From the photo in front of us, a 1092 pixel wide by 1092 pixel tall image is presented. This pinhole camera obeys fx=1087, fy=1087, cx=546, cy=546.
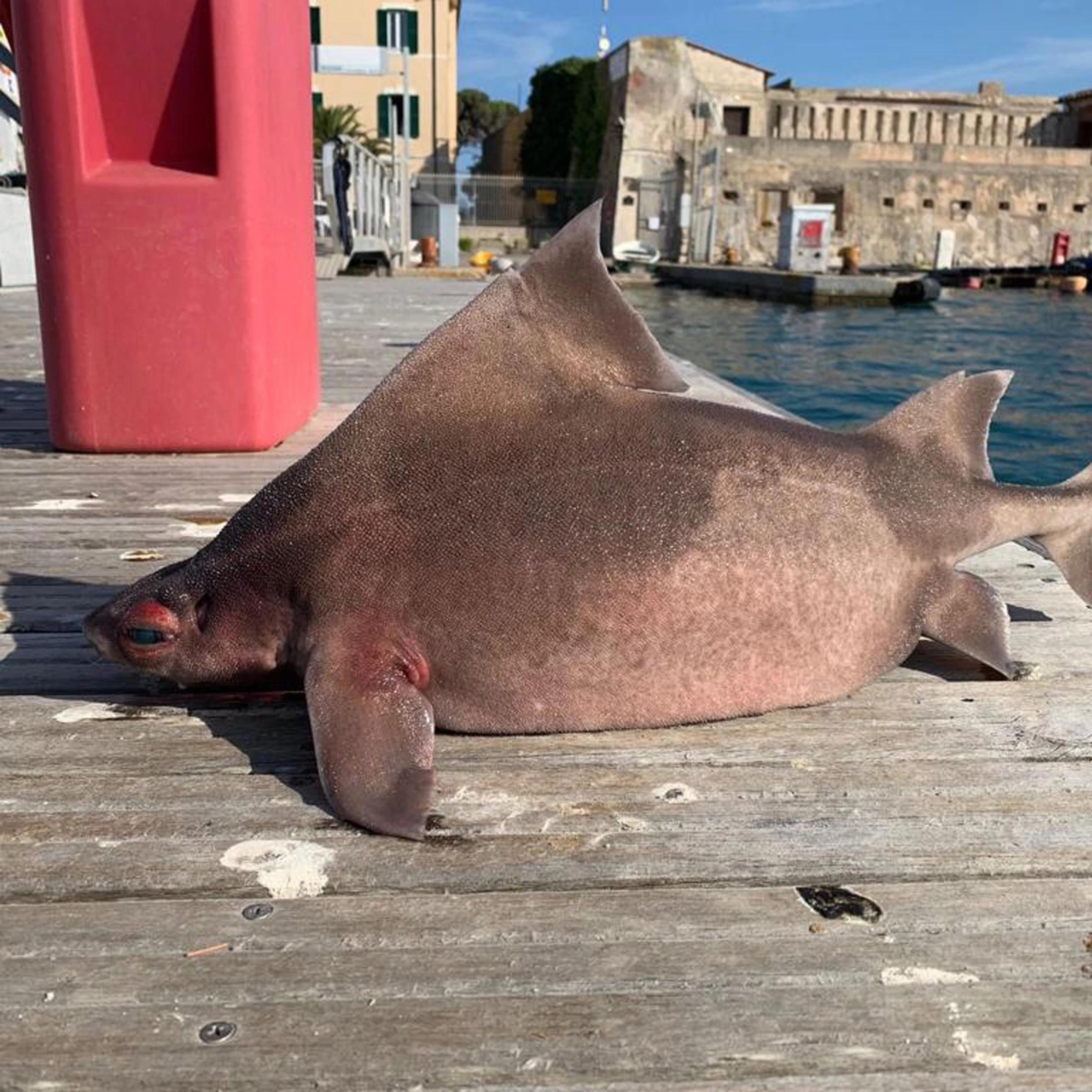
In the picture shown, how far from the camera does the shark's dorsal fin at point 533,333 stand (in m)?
2.34

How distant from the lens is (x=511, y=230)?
1799 inches

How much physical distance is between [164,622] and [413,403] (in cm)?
74

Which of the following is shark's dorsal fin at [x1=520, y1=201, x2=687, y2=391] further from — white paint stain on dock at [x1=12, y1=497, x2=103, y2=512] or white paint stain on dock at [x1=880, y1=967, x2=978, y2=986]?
white paint stain on dock at [x1=12, y1=497, x2=103, y2=512]

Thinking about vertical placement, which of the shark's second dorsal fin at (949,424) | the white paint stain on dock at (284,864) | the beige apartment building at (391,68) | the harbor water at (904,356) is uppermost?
the beige apartment building at (391,68)

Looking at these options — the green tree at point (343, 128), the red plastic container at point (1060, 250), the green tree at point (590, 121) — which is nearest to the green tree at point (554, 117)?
the green tree at point (590, 121)

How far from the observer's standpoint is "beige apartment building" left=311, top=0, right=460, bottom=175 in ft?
145

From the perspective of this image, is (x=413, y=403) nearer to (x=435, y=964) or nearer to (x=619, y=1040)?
(x=435, y=964)

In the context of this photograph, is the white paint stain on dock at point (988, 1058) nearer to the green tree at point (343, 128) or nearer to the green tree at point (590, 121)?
the green tree at point (343, 128)

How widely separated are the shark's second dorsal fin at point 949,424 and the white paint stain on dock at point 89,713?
186 cm

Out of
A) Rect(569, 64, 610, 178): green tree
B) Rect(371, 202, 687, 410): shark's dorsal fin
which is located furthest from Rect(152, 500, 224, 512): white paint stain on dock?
Rect(569, 64, 610, 178): green tree

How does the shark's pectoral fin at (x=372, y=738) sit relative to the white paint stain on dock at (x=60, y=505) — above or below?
above

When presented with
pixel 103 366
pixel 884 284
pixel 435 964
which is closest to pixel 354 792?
pixel 435 964

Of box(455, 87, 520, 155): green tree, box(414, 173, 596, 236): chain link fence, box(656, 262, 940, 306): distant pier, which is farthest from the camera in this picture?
box(455, 87, 520, 155): green tree

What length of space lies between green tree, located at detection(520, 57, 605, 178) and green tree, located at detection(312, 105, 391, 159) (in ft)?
30.3
